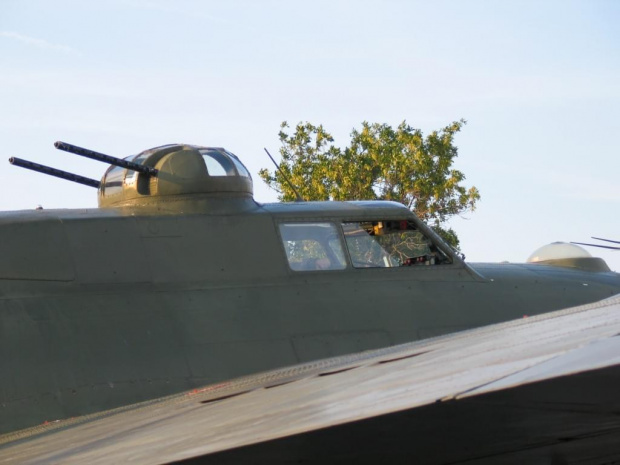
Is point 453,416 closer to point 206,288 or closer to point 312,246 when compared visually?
point 206,288

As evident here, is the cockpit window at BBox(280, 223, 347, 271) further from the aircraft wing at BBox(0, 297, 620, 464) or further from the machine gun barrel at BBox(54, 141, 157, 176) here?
the aircraft wing at BBox(0, 297, 620, 464)

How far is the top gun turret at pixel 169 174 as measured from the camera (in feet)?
33.8

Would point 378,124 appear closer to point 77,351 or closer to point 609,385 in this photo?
point 77,351

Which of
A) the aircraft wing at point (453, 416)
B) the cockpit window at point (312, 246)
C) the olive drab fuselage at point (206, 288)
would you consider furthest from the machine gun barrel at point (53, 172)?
the aircraft wing at point (453, 416)

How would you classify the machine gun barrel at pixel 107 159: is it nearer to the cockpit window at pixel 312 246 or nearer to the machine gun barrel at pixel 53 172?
the machine gun barrel at pixel 53 172

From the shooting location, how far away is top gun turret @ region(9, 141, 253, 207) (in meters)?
10.3

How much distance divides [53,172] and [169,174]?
151cm

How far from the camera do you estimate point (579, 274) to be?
456 inches

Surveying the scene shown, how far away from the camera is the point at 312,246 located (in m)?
10.6

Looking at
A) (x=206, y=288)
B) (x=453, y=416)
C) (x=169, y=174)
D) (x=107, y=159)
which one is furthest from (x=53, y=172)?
(x=453, y=416)

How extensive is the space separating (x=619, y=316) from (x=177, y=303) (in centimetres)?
604

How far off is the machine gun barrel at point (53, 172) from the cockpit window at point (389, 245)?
10.9 feet

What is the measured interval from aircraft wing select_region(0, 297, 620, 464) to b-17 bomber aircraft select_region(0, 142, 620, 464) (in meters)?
0.04

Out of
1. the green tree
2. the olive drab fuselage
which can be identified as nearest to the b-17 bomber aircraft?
the olive drab fuselage
